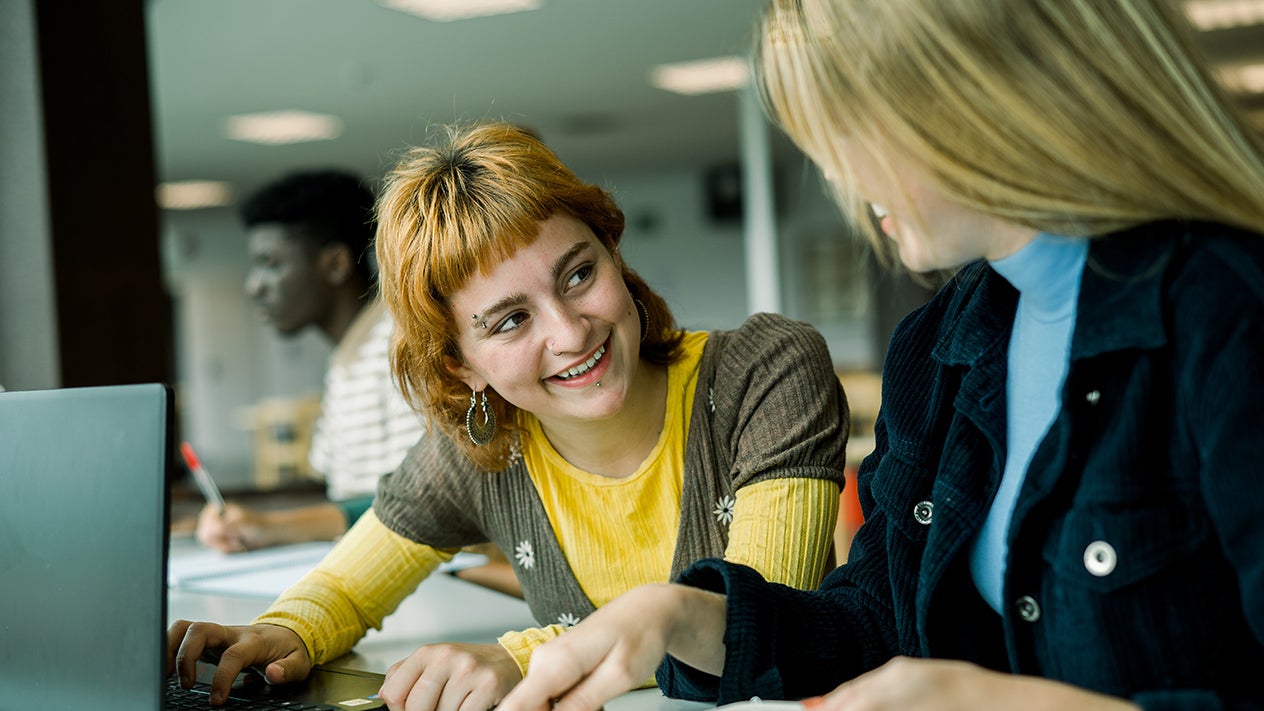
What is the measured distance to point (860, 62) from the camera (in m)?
0.74

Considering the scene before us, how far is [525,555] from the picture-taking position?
1.33m

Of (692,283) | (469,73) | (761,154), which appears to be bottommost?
(692,283)

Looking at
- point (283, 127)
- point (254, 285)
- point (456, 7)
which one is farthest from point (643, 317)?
point (283, 127)

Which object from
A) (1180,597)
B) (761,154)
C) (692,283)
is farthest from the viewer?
(692,283)

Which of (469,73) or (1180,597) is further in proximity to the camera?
(469,73)

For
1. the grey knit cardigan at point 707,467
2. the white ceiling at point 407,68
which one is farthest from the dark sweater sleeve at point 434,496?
the white ceiling at point 407,68

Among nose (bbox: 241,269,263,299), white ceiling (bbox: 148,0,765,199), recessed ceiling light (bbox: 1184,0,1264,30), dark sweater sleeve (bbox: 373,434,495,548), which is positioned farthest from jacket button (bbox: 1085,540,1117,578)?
recessed ceiling light (bbox: 1184,0,1264,30)

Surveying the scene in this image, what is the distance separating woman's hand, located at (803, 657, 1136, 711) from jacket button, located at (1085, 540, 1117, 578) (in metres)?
0.10

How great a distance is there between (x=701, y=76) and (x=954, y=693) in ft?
21.8

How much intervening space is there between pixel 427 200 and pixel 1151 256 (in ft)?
2.36

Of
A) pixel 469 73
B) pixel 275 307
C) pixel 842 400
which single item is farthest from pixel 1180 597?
pixel 469 73

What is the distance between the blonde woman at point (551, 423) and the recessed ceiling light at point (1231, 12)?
4163 mm

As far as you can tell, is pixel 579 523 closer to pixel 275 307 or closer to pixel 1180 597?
pixel 1180 597

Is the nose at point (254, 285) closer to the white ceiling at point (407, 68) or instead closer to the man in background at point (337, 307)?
the man in background at point (337, 307)
